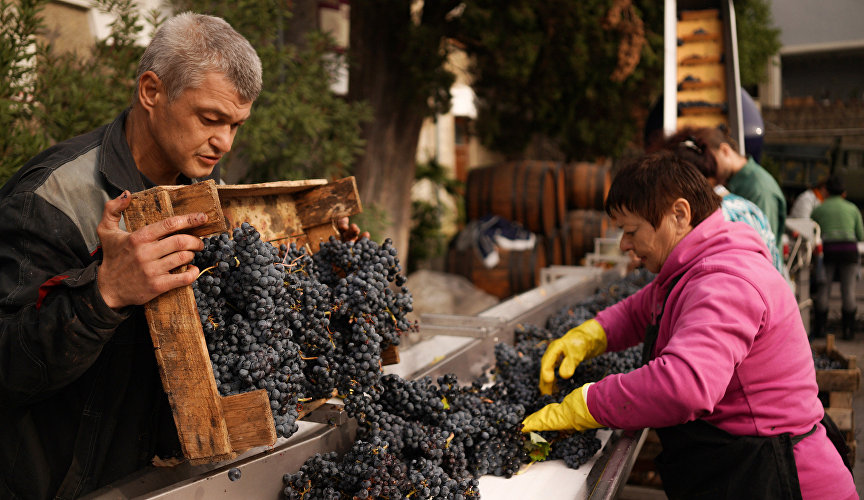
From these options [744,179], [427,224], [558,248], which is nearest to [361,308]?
[744,179]

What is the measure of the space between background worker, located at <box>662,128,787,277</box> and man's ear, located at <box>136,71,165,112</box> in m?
2.29

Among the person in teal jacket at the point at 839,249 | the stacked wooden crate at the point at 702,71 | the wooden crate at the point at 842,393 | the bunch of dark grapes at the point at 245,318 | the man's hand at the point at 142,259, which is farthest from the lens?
the person in teal jacket at the point at 839,249

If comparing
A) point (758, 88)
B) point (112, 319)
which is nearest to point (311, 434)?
point (112, 319)

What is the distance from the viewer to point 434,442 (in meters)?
1.75

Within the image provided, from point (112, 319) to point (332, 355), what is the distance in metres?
0.55

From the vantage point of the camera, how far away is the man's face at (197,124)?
1582mm

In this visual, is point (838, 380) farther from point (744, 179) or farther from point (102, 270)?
point (102, 270)

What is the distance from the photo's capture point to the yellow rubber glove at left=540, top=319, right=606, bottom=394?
2420mm

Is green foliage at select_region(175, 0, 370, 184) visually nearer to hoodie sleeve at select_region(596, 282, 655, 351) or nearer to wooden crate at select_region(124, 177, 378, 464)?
hoodie sleeve at select_region(596, 282, 655, 351)

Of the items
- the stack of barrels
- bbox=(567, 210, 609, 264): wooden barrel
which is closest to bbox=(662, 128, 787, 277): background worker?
the stack of barrels

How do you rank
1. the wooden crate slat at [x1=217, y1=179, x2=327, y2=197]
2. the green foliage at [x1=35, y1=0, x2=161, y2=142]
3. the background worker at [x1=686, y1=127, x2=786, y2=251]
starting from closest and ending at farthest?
the wooden crate slat at [x1=217, y1=179, x2=327, y2=197] → the green foliage at [x1=35, y1=0, x2=161, y2=142] → the background worker at [x1=686, y1=127, x2=786, y2=251]

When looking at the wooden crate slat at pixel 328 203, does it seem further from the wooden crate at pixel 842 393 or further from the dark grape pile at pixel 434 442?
the wooden crate at pixel 842 393

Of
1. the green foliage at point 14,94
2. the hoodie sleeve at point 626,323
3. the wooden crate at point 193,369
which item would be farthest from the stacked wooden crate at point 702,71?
the wooden crate at point 193,369

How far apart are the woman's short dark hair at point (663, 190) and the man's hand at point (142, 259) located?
135 centimetres
